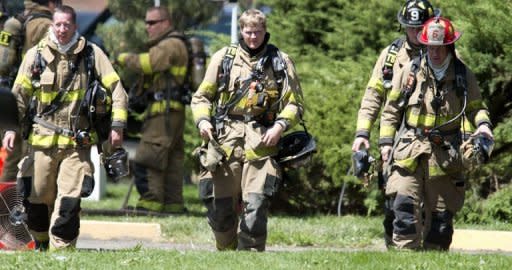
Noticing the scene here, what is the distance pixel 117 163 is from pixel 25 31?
2.91 m

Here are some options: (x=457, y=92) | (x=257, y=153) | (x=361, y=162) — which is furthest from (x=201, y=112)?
(x=457, y=92)

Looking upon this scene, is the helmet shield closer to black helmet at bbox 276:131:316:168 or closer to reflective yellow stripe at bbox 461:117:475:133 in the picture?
reflective yellow stripe at bbox 461:117:475:133

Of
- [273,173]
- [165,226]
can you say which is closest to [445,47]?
[273,173]

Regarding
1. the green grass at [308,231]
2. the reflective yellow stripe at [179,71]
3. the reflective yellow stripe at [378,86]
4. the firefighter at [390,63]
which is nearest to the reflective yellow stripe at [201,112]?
the firefighter at [390,63]

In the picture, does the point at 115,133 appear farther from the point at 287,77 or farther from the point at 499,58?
the point at 499,58

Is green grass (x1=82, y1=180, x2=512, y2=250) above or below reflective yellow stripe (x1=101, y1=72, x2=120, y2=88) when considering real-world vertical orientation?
below

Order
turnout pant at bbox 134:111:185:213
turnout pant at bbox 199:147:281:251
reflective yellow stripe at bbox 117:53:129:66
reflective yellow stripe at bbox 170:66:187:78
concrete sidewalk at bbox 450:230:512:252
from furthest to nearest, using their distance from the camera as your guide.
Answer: turnout pant at bbox 134:111:185:213
reflective yellow stripe at bbox 170:66:187:78
reflective yellow stripe at bbox 117:53:129:66
concrete sidewalk at bbox 450:230:512:252
turnout pant at bbox 199:147:281:251

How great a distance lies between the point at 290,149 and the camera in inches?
369

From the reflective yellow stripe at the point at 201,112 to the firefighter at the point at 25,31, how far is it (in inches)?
109

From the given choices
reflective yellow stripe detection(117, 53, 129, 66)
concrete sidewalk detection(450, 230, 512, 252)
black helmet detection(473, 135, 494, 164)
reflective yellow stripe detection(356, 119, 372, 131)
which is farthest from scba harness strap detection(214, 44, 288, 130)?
reflective yellow stripe detection(117, 53, 129, 66)

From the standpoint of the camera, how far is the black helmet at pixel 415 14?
Answer: 30.3ft

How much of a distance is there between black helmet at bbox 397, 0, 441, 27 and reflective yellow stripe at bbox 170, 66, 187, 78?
5.31m

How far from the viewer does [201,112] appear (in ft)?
30.1

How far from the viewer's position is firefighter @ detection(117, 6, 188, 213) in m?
14.1
